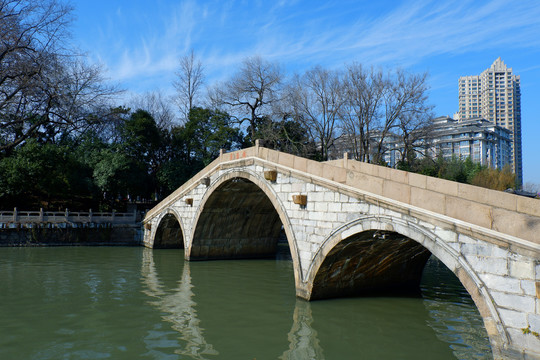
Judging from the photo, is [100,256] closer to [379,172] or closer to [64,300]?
[64,300]

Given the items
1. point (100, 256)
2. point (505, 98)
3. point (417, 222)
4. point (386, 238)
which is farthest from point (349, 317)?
point (505, 98)

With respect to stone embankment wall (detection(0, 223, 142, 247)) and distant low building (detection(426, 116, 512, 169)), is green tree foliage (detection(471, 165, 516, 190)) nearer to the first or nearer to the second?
stone embankment wall (detection(0, 223, 142, 247))

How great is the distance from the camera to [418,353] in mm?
7016

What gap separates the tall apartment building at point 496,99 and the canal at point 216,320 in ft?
348

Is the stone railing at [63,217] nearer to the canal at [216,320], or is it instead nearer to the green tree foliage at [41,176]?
the green tree foliage at [41,176]

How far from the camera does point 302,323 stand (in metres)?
8.60

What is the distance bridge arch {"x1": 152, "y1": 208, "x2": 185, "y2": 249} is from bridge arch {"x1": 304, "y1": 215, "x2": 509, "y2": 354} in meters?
13.7

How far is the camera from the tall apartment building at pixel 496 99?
355ft

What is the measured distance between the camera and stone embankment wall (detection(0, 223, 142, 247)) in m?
21.7

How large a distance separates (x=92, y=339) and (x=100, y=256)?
41.5 ft

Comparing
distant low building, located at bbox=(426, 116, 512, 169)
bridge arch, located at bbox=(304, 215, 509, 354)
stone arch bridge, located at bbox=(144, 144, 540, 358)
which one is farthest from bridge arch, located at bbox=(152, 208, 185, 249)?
distant low building, located at bbox=(426, 116, 512, 169)

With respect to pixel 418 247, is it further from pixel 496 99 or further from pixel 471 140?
pixel 496 99

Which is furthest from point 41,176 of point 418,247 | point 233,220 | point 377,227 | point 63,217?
point 377,227

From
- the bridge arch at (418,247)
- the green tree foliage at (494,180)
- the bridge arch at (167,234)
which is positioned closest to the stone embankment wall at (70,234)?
the bridge arch at (167,234)
